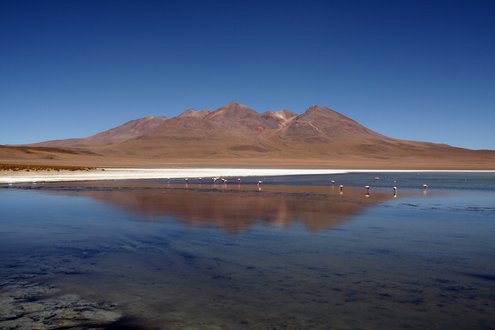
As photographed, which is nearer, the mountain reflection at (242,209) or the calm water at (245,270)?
the calm water at (245,270)

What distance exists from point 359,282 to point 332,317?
208 cm

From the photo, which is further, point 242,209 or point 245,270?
point 242,209

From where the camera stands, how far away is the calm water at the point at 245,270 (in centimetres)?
736

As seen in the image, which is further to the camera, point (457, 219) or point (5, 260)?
point (457, 219)

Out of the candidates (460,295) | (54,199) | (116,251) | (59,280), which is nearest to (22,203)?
(54,199)

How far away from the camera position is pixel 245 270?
33.0ft

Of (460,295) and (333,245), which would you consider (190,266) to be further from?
(460,295)

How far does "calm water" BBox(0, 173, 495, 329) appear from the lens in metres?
7.36

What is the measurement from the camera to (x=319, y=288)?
348 inches

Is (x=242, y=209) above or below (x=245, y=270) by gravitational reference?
above

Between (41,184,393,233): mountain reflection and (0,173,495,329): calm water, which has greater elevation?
(41,184,393,233): mountain reflection

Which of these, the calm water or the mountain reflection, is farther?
the mountain reflection

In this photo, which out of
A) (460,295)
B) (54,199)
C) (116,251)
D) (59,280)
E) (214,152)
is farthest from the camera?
(214,152)

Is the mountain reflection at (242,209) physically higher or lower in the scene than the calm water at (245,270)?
higher
